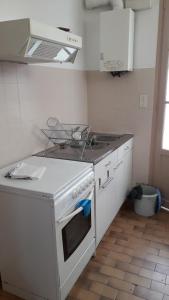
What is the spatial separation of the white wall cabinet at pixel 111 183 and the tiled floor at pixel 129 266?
6.8 inches

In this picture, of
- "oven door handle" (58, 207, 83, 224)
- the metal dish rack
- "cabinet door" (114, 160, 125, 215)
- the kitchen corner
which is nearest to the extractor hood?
the kitchen corner

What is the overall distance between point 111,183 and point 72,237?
78cm

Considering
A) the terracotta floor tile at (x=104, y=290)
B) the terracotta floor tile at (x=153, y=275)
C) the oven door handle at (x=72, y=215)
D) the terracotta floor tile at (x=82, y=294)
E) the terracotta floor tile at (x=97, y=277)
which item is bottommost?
the terracotta floor tile at (x=82, y=294)

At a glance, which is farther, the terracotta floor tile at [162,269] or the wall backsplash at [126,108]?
the wall backsplash at [126,108]

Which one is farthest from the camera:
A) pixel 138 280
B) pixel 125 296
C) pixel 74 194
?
pixel 138 280

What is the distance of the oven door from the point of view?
1318 millimetres

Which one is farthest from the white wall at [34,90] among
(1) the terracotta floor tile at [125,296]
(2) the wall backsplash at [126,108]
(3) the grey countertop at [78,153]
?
(1) the terracotta floor tile at [125,296]

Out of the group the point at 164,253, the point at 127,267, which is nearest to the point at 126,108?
the point at 164,253

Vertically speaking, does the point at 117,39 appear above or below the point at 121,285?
above

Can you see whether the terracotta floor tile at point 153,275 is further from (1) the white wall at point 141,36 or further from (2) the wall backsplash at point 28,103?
(1) the white wall at point 141,36

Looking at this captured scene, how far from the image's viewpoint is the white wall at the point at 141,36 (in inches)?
90.3

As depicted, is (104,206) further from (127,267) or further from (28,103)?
(28,103)

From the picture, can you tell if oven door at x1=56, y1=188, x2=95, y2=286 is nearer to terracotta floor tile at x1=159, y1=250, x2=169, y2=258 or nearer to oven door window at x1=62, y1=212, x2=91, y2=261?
oven door window at x1=62, y1=212, x2=91, y2=261

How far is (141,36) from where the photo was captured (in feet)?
7.77
